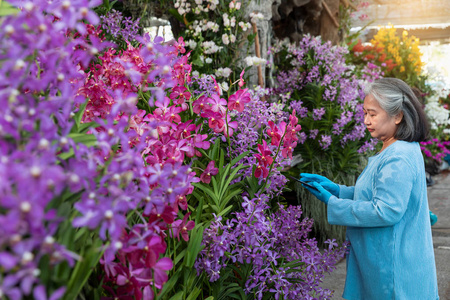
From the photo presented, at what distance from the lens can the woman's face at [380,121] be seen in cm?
179

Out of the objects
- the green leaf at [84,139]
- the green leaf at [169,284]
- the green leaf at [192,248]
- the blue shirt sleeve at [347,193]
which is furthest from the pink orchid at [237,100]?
the blue shirt sleeve at [347,193]

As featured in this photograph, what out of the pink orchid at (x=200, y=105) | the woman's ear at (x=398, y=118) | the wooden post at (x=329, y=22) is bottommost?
the woman's ear at (x=398, y=118)

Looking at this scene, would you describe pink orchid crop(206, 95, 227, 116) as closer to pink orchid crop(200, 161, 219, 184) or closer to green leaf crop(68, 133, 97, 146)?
pink orchid crop(200, 161, 219, 184)

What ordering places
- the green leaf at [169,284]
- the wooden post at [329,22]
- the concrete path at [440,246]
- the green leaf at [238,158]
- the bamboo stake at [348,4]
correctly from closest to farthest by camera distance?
the green leaf at [169,284] < the green leaf at [238,158] < the concrete path at [440,246] < the wooden post at [329,22] < the bamboo stake at [348,4]

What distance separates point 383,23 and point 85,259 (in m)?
9.75

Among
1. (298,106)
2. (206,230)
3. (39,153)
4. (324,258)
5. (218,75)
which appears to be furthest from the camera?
(298,106)

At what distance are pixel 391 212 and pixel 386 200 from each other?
5 centimetres

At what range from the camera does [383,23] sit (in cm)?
918

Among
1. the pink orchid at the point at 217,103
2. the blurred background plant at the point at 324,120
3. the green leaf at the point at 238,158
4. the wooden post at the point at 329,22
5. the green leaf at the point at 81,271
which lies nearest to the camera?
the green leaf at the point at 81,271

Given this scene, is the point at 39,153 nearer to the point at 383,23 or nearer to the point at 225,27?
the point at 225,27

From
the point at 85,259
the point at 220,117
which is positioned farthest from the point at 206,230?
the point at 85,259

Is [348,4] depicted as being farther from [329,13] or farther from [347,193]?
[347,193]

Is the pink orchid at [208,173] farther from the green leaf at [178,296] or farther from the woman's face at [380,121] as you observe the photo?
the woman's face at [380,121]

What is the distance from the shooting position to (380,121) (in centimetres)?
179
